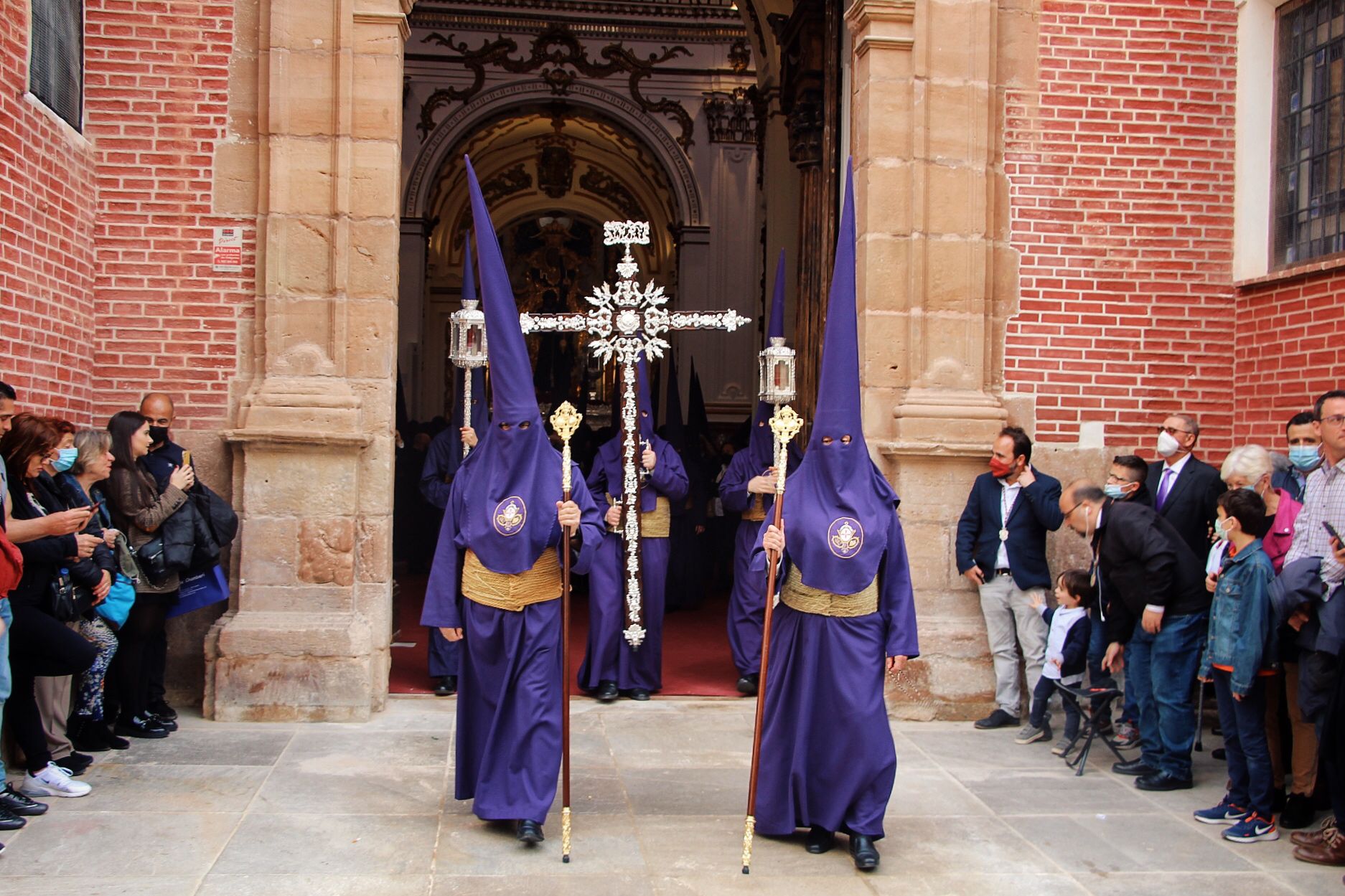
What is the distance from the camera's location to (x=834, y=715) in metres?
5.28

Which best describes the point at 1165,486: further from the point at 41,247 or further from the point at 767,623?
the point at 41,247

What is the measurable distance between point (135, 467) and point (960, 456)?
4.50 meters

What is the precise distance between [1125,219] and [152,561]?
5.97 meters

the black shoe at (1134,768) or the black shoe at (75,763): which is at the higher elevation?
the black shoe at (75,763)

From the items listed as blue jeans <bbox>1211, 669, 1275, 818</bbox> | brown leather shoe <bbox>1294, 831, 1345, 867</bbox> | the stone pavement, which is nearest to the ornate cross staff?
the stone pavement

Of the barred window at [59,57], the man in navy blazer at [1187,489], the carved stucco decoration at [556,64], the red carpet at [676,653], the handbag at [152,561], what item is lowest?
the red carpet at [676,653]

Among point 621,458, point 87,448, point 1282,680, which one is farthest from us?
point 621,458

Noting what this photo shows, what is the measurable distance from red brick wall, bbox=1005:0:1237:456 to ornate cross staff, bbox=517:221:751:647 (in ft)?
6.60

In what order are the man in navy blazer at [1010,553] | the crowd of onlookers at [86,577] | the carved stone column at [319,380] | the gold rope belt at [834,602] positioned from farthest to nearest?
the man in navy blazer at [1010,553] < the carved stone column at [319,380] < the crowd of onlookers at [86,577] < the gold rope belt at [834,602]

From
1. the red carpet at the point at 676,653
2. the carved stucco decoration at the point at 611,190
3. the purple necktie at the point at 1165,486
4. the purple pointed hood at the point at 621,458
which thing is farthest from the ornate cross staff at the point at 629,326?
the carved stucco decoration at the point at 611,190

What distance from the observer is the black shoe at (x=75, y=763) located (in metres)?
6.01

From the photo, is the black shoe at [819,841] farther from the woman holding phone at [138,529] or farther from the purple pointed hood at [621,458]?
the woman holding phone at [138,529]

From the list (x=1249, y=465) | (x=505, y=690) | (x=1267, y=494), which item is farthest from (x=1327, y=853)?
(x=505, y=690)

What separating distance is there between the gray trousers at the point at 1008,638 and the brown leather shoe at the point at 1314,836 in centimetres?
194
